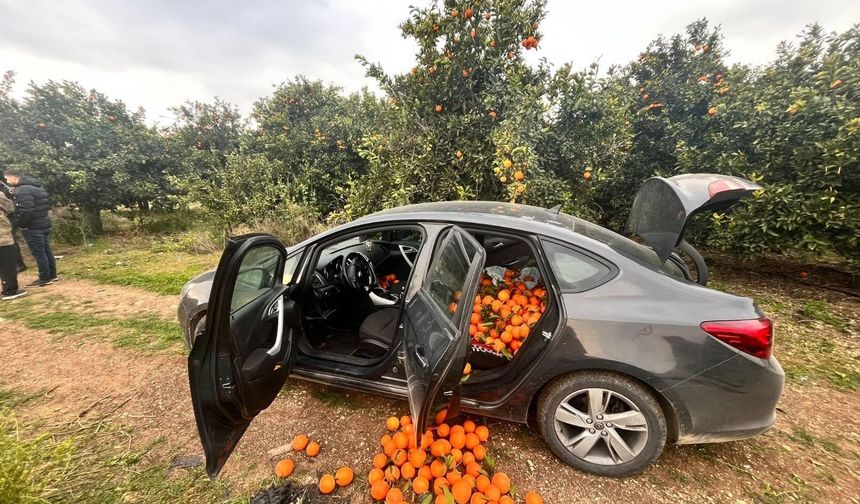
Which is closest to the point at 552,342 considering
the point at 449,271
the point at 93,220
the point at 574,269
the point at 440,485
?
the point at 574,269

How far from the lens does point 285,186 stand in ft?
22.7

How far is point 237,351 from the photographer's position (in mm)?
1544

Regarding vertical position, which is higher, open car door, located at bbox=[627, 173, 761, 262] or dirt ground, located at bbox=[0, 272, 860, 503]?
open car door, located at bbox=[627, 173, 761, 262]

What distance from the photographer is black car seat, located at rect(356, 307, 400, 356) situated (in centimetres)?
228

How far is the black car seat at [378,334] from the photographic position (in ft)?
7.47

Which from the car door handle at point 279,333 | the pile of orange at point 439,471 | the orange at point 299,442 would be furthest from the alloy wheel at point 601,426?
the car door handle at point 279,333

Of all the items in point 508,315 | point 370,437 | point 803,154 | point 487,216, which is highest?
point 803,154

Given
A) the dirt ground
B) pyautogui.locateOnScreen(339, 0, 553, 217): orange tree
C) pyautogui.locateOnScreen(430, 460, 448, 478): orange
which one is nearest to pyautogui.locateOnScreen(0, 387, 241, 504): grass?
the dirt ground

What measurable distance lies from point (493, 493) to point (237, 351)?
1.45 metres

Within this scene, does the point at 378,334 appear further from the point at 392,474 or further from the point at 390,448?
the point at 392,474

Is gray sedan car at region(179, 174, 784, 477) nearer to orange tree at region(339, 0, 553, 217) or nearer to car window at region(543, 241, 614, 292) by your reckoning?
car window at region(543, 241, 614, 292)

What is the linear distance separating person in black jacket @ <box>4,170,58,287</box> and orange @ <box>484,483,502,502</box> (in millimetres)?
7818

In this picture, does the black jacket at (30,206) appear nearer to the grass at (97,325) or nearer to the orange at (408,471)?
the grass at (97,325)

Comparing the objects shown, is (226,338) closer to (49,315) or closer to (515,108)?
(515,108)
